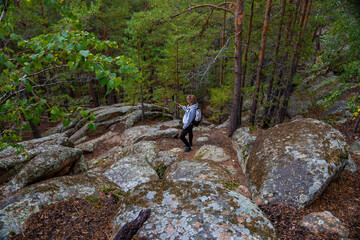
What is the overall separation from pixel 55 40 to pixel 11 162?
6833 mm

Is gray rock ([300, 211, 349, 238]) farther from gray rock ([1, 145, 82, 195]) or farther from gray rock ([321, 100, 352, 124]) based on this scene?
gray rock ([321, 100, 352, 124])

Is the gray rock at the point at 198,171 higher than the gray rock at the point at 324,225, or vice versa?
the gray rock at the point at 324,225

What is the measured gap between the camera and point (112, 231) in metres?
3.01

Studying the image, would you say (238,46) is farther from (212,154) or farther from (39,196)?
(39,196)

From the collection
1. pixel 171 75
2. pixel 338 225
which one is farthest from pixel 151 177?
pixel 171 75

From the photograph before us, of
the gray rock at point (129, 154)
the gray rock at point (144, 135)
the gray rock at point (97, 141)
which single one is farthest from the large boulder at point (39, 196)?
the gray rock at point (97, 141)

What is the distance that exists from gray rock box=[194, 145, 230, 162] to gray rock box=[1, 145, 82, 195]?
4509 mm

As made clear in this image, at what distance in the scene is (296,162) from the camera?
4.59 m

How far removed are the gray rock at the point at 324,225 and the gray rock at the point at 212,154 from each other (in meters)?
3.52

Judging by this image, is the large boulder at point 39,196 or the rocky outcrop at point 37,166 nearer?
the large boulder at point 39,196

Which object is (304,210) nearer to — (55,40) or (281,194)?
(281,194)

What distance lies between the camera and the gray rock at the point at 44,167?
206 inches

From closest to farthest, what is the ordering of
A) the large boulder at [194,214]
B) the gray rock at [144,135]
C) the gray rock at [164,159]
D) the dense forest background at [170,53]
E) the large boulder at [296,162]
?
the dense forest background at [170,53] → the large boulder at [194,214] → the large boulder at [296,162] → the gray rock at [164,159] → the gray rock at [144,135]

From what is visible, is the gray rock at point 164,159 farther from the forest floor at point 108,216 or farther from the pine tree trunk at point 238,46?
the pine tree trunk at point 238,46
